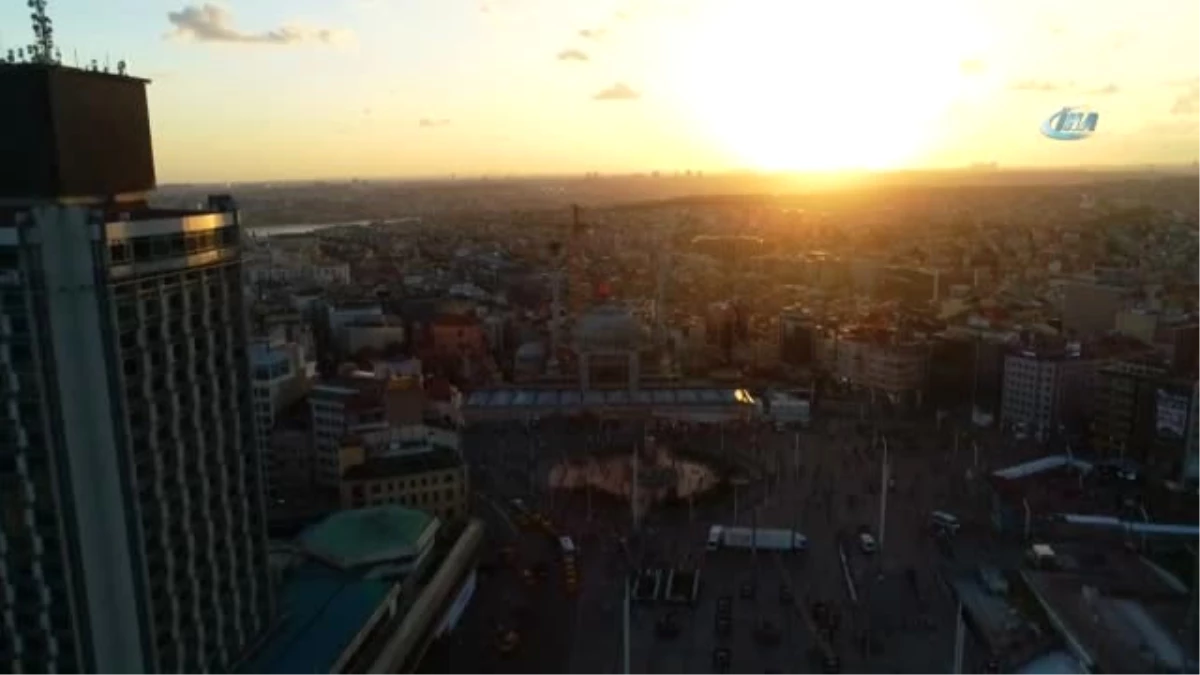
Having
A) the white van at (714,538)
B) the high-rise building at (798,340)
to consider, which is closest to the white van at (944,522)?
the white van at (714,538)

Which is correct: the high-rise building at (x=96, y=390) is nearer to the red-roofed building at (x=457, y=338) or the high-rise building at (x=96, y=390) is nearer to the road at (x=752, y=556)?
the road at (x=752, y=556)

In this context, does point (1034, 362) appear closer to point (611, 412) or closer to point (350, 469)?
point (611, 412)

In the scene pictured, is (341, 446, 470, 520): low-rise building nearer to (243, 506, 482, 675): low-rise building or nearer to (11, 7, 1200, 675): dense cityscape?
(11, 7, 1200, 675): dense cityscape

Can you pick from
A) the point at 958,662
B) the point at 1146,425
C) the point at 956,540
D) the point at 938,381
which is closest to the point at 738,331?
the point at 938,381

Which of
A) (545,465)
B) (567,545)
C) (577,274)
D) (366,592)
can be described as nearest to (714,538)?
(567,545)

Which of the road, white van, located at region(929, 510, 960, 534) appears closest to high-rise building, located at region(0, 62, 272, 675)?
the road

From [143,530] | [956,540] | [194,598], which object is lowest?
[956,540]
